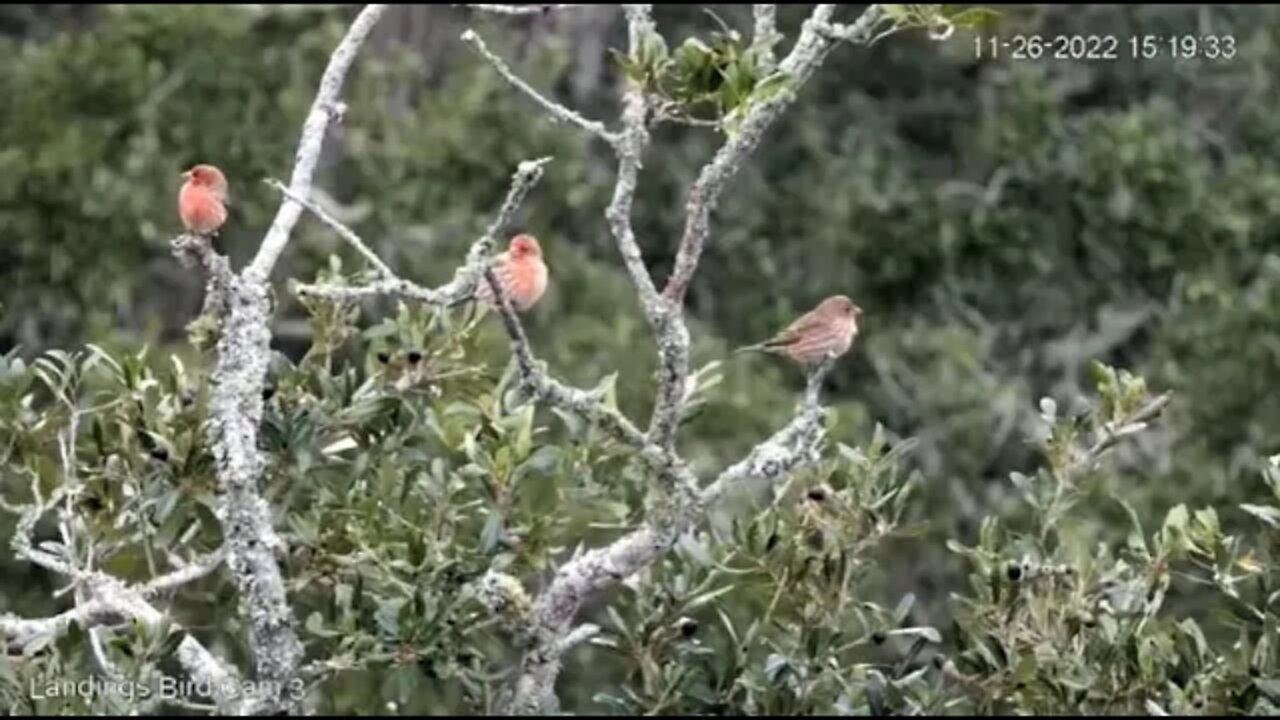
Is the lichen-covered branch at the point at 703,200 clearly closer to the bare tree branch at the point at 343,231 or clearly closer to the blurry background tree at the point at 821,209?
the bare tree branch at the point at 343,231

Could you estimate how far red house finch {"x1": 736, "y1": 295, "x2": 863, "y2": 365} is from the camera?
3623mm

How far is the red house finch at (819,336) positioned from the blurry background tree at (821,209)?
279 centimetres

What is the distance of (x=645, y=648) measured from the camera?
3.24 metres

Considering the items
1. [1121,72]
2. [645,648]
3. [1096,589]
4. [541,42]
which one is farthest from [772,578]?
[1121,72]

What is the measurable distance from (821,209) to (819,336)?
18.2ft

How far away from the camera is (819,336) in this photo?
367 cm

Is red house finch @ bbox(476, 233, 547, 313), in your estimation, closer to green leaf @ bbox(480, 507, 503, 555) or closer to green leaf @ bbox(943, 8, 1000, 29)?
green leaf @ bbox(480, 507, 503, 555)

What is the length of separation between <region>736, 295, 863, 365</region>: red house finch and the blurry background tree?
2.79 metres

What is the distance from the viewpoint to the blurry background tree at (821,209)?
300 inches

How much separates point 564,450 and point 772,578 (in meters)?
0.34

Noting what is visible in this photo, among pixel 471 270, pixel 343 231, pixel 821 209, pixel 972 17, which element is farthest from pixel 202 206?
pixel 821 209

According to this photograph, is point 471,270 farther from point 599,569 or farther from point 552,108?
point 599,569

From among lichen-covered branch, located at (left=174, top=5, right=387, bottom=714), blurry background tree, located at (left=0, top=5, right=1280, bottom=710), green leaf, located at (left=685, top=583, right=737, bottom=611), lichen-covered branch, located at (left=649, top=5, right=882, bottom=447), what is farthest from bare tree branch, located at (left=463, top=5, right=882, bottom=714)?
blurry background tree, located at (left=0, top=5, right=1280, bottom=710)

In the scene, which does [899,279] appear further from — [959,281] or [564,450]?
[564,450]
